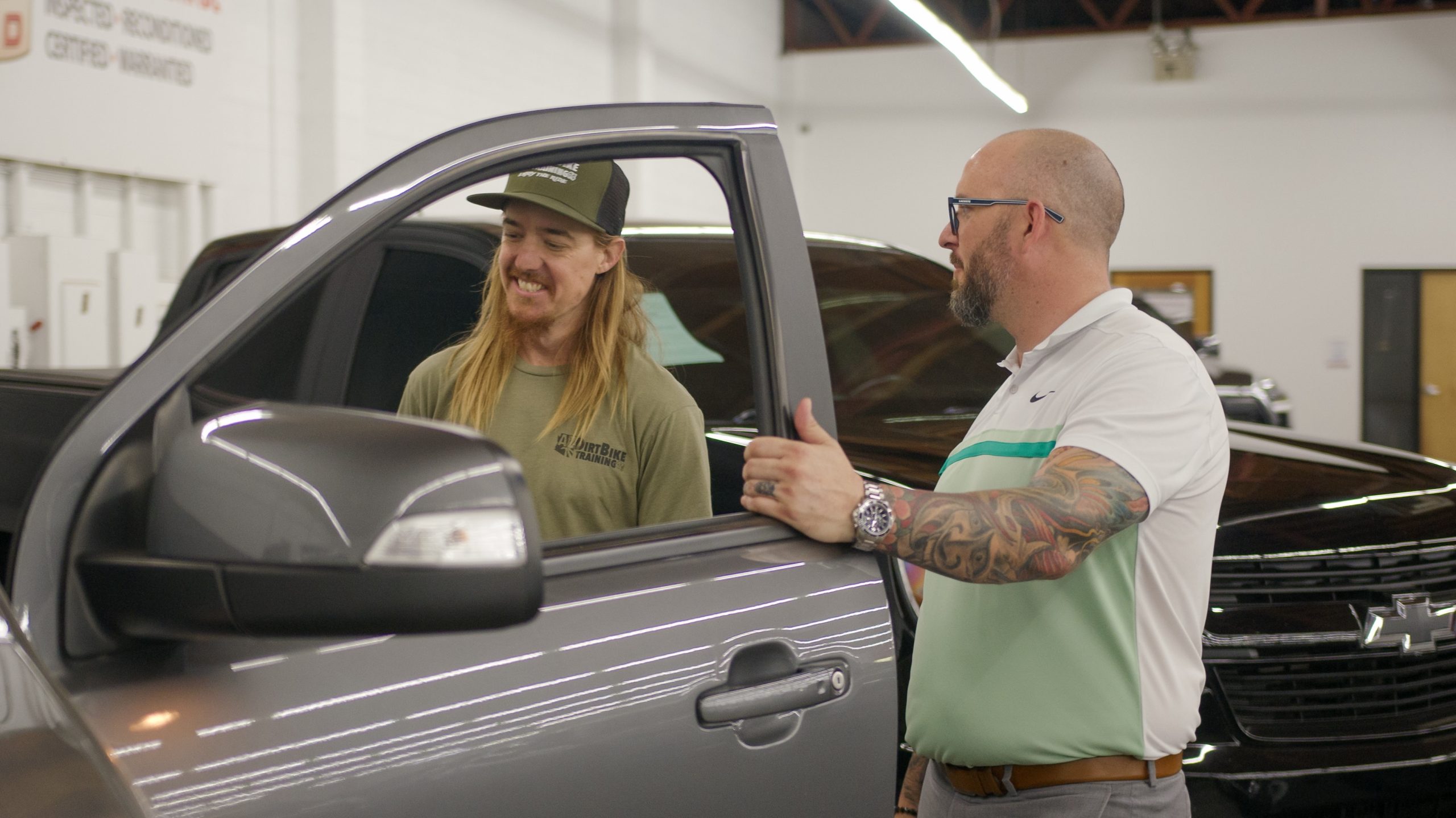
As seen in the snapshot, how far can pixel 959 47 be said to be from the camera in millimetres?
10359

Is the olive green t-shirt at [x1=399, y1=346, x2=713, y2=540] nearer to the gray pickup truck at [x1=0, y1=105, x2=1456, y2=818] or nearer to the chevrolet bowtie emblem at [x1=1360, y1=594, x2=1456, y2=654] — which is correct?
the gray pickup truck at [x1=0, y1=105, x2=1456, y2=818]

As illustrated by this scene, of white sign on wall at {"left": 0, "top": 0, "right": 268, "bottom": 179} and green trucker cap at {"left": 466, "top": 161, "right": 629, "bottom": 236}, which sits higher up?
white sign on wall at {"left": 0, "top": 0, "right": 268, "bottom": 179}

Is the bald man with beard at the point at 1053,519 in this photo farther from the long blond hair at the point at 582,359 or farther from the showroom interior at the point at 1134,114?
the showroom interior at the point at 1134,114

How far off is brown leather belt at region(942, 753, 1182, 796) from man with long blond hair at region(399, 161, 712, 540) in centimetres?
51

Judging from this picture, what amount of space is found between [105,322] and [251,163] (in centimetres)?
139

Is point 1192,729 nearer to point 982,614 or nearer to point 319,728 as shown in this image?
point 982,614

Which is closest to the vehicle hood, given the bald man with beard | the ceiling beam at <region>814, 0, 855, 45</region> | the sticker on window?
the sticker on window

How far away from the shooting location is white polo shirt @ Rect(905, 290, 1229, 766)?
148cm

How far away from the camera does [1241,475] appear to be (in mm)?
2475

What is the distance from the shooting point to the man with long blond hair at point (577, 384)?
4.88 feet

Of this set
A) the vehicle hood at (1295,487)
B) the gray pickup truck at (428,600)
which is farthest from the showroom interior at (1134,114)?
the gray pickup truck at (428,600)

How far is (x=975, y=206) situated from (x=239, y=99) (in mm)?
6440

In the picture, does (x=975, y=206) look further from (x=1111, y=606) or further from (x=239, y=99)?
(x=239, y=99)

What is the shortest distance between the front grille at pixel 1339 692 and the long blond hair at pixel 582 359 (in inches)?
51.2
